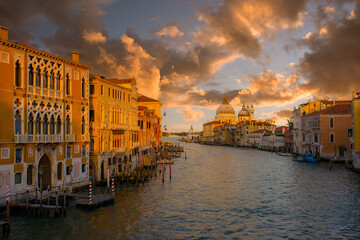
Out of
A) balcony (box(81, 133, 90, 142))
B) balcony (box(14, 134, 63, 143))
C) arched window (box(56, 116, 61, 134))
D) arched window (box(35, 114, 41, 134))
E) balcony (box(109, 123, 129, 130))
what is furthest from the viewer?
balcony (box(109, 123, 129, 130))

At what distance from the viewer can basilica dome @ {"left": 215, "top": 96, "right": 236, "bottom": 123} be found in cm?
19100

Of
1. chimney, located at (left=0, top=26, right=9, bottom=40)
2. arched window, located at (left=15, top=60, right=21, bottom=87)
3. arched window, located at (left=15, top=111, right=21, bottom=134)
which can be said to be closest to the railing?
arched window, located at (left=15, top=60, right=21, bottom=87)

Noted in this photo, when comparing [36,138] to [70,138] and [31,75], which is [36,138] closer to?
[70,138]

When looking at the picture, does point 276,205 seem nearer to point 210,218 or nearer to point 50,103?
point 210,218

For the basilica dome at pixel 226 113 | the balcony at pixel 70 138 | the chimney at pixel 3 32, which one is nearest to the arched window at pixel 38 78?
the chimney at pixel 3 32

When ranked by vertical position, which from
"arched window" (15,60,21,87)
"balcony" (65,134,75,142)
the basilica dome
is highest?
the basilica dome

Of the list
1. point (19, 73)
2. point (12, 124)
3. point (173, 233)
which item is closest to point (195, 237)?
point (173, 233)

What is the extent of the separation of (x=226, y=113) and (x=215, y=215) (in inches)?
6884

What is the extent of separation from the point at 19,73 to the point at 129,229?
11729 mm

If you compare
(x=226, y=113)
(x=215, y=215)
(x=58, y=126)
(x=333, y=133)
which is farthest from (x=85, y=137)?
(x=226, y=113)

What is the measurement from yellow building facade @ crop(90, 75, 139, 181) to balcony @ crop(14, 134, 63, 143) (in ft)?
18.2

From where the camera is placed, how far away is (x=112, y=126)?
97.8 feet

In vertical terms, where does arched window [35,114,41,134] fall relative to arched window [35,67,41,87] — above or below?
below

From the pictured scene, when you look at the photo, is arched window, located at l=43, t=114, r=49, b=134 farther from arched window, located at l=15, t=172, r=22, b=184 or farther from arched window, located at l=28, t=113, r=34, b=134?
arched window, located at l=15, t=172, r=22, b=184
